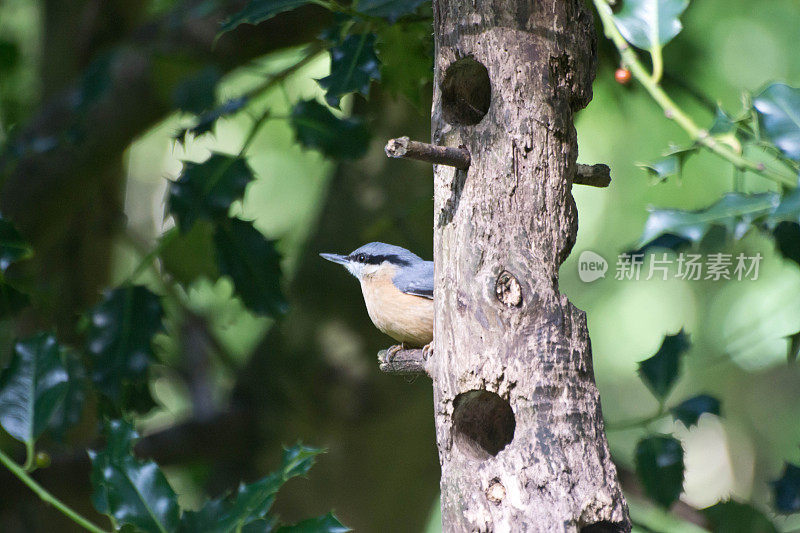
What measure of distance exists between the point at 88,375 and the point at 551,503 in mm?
1889

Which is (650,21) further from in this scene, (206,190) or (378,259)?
(206,190)

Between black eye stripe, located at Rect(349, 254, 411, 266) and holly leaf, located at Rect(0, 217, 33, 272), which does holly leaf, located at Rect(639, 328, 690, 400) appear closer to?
black eye stripe, located at Rect(349, 254, 411, 266)

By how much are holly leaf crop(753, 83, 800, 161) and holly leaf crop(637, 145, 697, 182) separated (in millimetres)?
263

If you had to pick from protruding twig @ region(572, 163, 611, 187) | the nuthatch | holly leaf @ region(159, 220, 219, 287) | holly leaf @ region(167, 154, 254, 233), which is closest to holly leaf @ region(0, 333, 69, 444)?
holly leaf @ region(167, 154, 254, 233)

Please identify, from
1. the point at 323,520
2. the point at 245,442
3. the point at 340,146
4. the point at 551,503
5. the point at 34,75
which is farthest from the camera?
the point at 34,75

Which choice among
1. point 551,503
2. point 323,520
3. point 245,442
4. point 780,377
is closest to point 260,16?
point 323,520

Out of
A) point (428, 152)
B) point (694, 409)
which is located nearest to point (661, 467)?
point (694, 409)

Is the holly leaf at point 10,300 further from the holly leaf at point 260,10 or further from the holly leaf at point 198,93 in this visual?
the holly leaf at point 260,10

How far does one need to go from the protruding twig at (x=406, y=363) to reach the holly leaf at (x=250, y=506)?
25 cm

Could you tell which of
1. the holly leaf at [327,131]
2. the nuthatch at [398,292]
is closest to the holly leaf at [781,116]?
the nuthatch at [398,292]

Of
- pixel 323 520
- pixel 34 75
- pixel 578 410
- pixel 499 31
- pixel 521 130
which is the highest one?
pixel 34 75

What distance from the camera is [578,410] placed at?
1583mm

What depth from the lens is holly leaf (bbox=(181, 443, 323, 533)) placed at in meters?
1.82

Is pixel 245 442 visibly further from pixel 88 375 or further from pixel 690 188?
pixel 690 188
